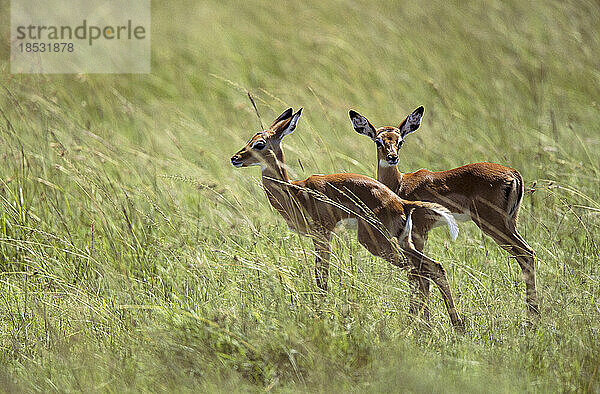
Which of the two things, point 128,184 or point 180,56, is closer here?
point 128,184

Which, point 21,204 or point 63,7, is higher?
point 63,7

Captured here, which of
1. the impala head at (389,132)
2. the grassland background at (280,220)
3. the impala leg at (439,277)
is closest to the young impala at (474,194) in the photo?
the impala head at (389,132)

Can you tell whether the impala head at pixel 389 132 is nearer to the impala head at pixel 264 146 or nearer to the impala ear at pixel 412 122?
the impala ear at pixel 412 122

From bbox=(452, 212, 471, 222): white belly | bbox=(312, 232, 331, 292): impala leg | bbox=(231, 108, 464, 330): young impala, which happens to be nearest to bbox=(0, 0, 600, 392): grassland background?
bbox=(312, 232, 331, 292): impala leg

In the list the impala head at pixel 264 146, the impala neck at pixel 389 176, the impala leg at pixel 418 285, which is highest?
the impala head at pixel 264 146

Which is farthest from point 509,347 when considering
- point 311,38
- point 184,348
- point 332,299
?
point 311,38

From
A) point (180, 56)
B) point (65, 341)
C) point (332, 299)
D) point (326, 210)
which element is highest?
point (180, 56)

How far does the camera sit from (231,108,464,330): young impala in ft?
10.9

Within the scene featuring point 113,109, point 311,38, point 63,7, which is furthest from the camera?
point 63,7

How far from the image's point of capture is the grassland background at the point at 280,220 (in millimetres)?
3262

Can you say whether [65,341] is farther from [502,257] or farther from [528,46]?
[528,46]

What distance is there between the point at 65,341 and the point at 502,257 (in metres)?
2.46

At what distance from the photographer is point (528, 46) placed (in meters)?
7.45

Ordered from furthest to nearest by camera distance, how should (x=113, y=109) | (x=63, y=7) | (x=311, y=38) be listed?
(x=63, y=7) → (x=311, y=38) → (x=113, y=109)
